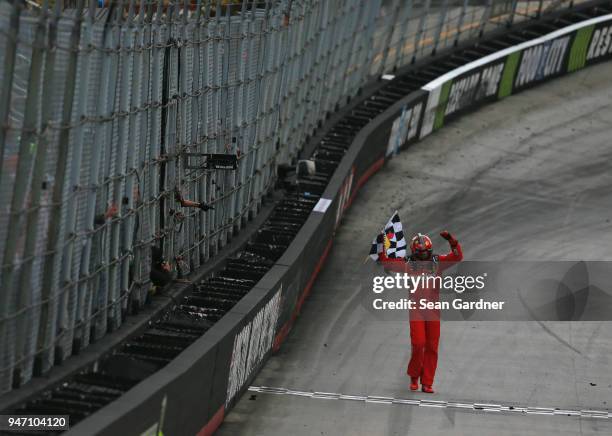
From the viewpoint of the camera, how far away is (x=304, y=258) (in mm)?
17125

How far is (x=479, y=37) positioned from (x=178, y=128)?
1664cm

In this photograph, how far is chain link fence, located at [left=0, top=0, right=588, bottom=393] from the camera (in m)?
10.7

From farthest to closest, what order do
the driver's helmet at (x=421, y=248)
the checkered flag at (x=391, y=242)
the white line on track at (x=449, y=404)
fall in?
the checkered flag at (x=391, y=242), the driver's helmet at (x=421, y=248), the white line on track at (x=449, y=404)

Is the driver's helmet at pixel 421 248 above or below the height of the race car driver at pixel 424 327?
above

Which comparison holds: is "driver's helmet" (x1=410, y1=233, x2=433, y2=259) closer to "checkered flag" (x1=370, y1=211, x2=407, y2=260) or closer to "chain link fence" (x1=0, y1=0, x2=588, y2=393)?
"checkered flag" (x1=370, y1=211, x2=407, y2=260)

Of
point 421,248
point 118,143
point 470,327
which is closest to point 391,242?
point 421,248

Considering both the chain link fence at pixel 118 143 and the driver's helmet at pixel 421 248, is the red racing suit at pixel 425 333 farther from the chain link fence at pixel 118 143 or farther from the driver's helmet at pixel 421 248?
the chain link fence at pixel 118 143

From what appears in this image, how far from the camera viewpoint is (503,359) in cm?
1599

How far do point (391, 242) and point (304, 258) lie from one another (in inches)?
55.8

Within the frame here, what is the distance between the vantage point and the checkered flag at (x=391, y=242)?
16.2 m

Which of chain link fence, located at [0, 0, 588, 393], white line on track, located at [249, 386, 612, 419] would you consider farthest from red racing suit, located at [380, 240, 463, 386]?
chain link fence, located at [0, 0, 588, 393]
